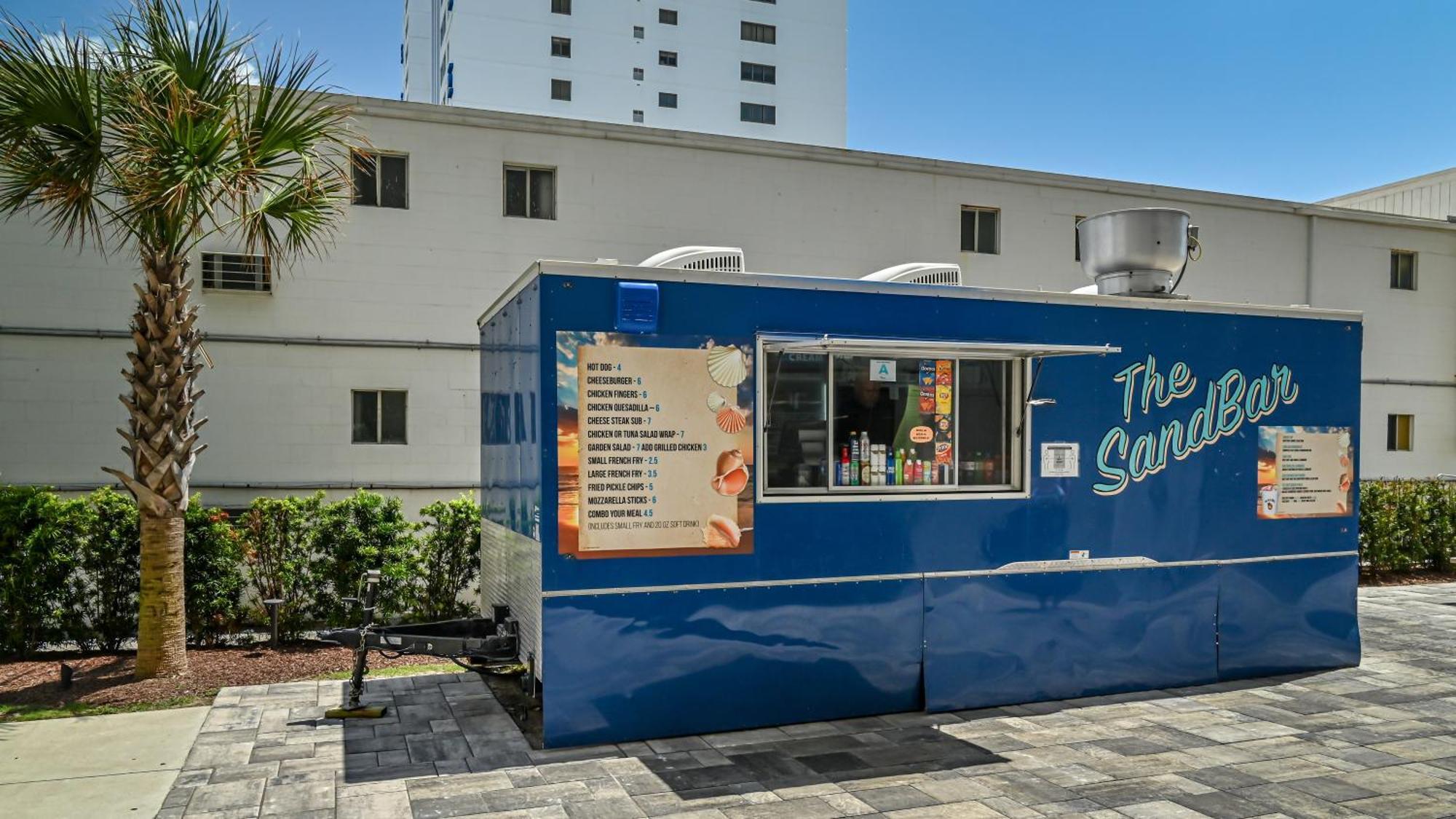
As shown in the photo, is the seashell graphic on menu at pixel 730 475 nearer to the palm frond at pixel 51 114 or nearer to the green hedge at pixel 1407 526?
the palm frond at pixel 51 114

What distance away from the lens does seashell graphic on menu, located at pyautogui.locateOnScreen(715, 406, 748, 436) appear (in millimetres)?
6277

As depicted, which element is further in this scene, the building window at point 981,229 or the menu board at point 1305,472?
the building window at point 981,229

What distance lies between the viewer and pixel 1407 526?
13539 millimetres

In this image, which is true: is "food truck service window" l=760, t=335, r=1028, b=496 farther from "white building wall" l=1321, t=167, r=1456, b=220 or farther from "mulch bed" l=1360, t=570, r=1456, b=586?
"white building wall" l=1321, t=167, r=1456, b=220

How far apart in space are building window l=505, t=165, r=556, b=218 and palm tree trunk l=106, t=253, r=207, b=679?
5.31 metres

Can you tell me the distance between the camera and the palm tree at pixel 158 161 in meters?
6.63

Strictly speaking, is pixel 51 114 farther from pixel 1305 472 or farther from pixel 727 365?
pixel 1305 472

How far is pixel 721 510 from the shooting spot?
6.27 metres

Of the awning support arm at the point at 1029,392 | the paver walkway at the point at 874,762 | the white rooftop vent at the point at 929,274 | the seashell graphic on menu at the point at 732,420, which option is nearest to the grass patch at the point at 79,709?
the paver walkway at the point at 874,762

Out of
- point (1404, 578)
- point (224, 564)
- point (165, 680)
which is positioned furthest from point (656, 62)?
point (165, 680)

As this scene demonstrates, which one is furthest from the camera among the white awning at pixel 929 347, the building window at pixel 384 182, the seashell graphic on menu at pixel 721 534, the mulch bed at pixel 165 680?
the building window at pixel 384 182

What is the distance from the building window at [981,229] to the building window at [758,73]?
131 feet

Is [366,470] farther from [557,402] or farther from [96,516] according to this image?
[557,402]

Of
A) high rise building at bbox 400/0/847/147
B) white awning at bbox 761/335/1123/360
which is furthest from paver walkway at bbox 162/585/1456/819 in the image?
high rise building at bbox 400/0/847/147
